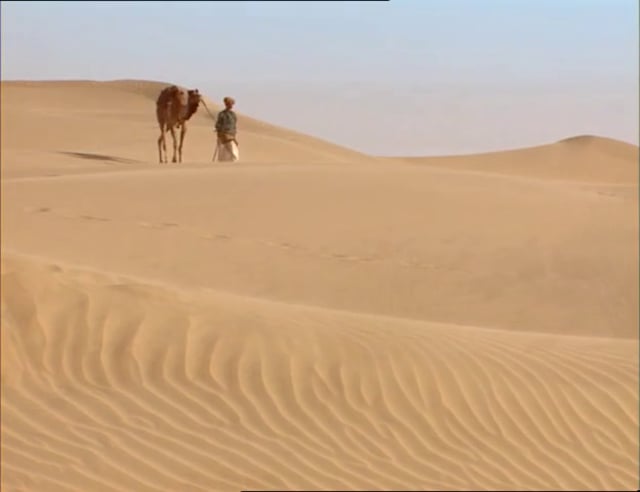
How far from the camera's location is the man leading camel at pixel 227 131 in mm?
17844

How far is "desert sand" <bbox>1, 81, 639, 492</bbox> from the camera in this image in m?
6.41

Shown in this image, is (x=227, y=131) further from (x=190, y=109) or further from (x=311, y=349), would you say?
(x=311, y=349)

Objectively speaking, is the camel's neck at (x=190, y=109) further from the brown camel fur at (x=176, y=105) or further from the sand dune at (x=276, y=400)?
the sand dune at (x=276, y=400)

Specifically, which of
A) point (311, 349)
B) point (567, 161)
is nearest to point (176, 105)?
point (311, 349)

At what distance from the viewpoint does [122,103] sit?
55062 millimetres

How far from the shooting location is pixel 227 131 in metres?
18.4

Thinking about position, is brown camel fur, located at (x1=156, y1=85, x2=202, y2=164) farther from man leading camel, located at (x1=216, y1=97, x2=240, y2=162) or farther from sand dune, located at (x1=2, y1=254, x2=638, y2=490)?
sand dune, located at (x1=2, y1=254, x2=638, y2=490)

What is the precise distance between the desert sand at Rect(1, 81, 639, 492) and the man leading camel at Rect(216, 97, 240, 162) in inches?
103

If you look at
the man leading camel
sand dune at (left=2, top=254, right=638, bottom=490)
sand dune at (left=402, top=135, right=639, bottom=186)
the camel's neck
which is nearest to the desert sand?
sand dune at (left=2, top=254, right=638, bottom=490)

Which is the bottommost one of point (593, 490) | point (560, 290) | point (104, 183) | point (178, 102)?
point (593, 490)

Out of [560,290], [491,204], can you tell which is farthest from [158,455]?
[491,204]

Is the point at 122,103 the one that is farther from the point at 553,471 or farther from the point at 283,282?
the point at 553,471

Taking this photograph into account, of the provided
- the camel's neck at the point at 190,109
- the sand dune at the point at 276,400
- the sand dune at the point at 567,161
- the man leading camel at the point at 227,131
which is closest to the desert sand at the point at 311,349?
the sand dune at the point at 276,400

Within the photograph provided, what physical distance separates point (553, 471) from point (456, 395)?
34.5 inches
